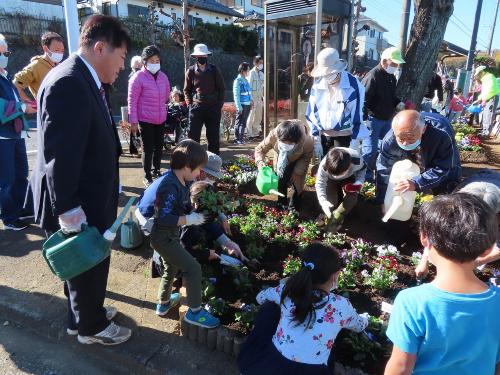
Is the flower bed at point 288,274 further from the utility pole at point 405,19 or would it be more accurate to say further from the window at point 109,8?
the window at point 109,8

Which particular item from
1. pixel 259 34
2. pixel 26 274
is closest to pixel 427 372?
pixel 26 274

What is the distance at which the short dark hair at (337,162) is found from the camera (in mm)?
3609

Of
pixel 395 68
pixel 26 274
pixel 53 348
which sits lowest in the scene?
pixel 53 348

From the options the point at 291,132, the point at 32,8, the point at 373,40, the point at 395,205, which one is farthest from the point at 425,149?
the point at 373,40

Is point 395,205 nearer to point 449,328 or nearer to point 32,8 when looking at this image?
point 449,328

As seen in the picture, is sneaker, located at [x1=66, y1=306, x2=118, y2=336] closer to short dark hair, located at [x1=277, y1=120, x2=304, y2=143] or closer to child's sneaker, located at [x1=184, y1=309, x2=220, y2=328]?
child's sneaker, located at [x1=184, y1=309, x2=220, y2=328]

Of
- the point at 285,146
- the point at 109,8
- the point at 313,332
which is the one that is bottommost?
the point at 313,332

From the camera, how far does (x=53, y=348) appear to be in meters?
2.63

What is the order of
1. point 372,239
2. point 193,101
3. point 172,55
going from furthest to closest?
1. point 172,55
2. point 193,101
3. point 372,239

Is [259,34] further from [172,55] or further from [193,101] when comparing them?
[193,101]

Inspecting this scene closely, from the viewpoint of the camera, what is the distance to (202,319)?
8.09ft

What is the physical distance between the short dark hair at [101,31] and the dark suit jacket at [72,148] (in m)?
0.13

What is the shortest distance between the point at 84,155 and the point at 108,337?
3.95ft

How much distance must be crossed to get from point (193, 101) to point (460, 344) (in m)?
5.03
